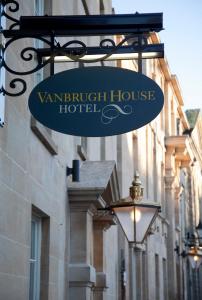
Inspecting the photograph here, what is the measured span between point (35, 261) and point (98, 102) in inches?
153

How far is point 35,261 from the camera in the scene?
31.3 ft

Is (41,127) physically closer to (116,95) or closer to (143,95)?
(116,95)

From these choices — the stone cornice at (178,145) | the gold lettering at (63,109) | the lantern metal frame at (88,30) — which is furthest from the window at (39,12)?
the stone cornice at (178,145)

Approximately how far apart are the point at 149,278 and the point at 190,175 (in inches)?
919

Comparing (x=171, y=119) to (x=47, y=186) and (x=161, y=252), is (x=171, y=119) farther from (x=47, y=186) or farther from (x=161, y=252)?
(x=47, y=186)

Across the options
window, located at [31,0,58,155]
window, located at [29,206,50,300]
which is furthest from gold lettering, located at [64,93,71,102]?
window, located at [29,206,50,300]

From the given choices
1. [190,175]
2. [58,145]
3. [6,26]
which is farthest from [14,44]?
[190,175]

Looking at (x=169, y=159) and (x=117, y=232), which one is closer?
(x=117, y=232)

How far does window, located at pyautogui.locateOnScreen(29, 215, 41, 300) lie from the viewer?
9.45 metres

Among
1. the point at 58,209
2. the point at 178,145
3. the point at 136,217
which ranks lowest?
the point at 136,217

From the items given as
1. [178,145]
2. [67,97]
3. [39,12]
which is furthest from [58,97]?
[178,145]

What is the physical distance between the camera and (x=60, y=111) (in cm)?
629

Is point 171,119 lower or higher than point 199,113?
lower

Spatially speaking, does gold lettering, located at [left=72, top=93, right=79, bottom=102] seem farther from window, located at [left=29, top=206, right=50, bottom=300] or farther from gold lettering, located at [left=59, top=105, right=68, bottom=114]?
window, located at [left=29, top=206, right=50, bottom=300]
